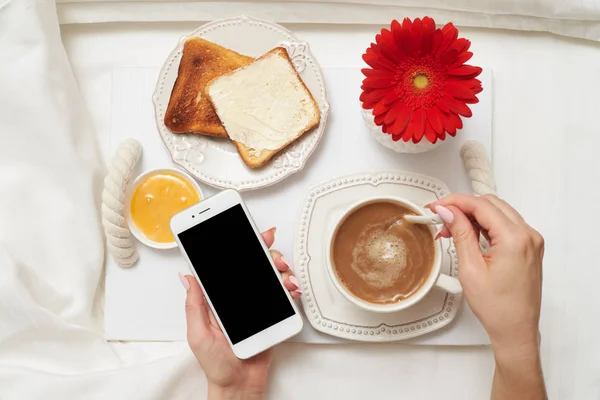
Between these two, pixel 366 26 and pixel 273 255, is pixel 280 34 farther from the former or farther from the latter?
pixel 273 255

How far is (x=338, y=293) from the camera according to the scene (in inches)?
33.8

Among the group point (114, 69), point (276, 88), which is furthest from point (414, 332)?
point (114, 69)

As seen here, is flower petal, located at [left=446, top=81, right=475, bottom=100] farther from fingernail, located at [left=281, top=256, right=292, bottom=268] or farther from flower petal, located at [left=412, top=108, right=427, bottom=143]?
fingernail, located at [left=281, top=256, right=292, bottom=268]

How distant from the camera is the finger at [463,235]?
70cm

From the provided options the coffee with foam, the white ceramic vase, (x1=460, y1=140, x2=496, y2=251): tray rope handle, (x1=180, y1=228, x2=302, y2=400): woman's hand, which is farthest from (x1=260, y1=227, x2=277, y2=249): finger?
→ (x1=460, y1=140, x2=496, y2=251): tray rope handle

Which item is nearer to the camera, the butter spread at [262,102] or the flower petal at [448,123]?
the flower petal at [448,123]

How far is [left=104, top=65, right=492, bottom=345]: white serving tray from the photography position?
35.2 inches

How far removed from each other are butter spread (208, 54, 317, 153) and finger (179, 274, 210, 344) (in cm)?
22

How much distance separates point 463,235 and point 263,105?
1.19 ft

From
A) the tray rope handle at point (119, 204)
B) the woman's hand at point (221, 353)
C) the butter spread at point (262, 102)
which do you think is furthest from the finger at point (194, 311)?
the butter spread at point (262, 102)

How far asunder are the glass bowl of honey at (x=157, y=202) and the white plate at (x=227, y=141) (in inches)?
1.2

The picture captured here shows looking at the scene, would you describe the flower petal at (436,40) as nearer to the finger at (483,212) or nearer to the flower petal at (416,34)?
the flower petal at (416,34)

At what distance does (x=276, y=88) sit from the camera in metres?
0.87

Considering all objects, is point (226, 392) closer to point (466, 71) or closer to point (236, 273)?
point (236, 273)
